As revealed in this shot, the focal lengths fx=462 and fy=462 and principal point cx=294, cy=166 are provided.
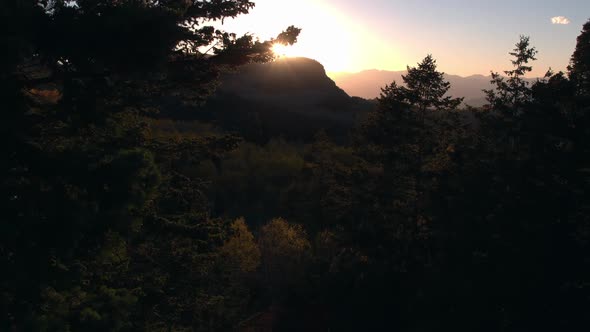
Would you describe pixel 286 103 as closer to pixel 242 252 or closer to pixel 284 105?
pixel 284 105

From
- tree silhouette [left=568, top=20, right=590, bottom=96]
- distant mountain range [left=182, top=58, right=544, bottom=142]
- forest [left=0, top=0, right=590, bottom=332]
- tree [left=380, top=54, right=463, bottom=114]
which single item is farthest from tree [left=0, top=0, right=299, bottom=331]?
distant mountain range [left=182, top=58, right=544, bottom=142]

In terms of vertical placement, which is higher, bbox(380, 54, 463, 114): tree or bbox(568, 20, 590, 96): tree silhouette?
bbox(568, 20, 590, 96): tree silhouette

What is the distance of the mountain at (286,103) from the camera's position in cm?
9156

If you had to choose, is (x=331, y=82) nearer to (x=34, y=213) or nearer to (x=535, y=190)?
(x=535, y=190)

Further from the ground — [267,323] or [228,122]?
[228,122]

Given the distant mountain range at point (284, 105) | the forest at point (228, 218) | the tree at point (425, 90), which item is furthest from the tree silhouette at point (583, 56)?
the distant mountain range at point (284, 105)

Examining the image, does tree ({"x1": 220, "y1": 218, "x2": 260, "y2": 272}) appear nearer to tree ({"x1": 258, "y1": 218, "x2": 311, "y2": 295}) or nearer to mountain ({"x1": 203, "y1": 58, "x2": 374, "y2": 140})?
tree ({"x1": 258, "y1": 218, "x2": 311, "y2": 295})

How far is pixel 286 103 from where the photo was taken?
109m

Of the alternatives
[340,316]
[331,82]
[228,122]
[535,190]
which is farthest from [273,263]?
[331,82]

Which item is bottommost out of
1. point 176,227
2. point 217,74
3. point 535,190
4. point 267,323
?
point 267,323

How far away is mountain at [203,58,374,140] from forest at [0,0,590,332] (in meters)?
52.7

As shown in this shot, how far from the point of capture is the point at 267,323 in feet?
86.9

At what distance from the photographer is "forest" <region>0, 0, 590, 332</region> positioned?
22.3 feet

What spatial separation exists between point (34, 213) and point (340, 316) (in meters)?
17.3
